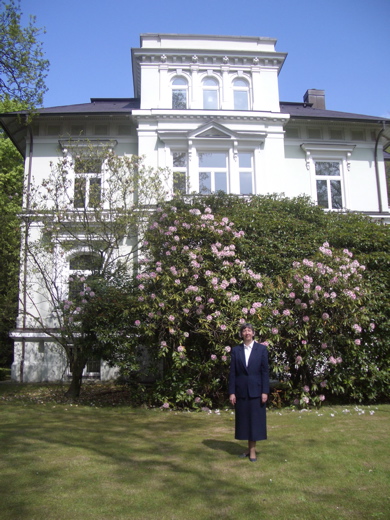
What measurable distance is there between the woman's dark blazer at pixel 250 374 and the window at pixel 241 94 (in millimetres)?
14751

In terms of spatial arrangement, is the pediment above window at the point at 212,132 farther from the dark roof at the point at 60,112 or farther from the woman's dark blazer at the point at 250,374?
the woman's dark blazer at the point at 250,374

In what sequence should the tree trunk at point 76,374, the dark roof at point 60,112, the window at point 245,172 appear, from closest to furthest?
the tree trunk at point 76,374, the dark roof at point 60,112, the window at point 245,172

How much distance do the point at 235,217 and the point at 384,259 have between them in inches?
148

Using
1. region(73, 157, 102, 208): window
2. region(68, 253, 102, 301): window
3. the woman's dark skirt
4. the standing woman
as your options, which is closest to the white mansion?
region(73, 157, 102, 208): window

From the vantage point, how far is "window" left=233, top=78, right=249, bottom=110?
18.8 meters

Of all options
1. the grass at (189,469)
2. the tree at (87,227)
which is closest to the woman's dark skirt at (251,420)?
the grass at (189,469)

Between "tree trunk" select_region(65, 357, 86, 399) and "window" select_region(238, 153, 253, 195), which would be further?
"window" select_region(238, 153, 253, 195)

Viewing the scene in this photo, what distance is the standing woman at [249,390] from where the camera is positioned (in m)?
5.80

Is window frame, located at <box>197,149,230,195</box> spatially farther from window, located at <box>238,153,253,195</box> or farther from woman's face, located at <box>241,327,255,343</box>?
woman's face, located at <box>241,327,255,343</box>

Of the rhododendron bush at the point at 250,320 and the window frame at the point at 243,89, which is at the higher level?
the window frame at the point at 243,89

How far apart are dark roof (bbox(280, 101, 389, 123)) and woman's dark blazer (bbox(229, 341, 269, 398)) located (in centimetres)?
1497

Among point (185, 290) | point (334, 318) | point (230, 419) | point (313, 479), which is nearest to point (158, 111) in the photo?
point (185, 290)

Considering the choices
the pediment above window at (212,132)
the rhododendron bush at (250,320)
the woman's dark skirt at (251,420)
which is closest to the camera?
the woman's dark skirt at (251,420)

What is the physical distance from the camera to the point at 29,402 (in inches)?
445
